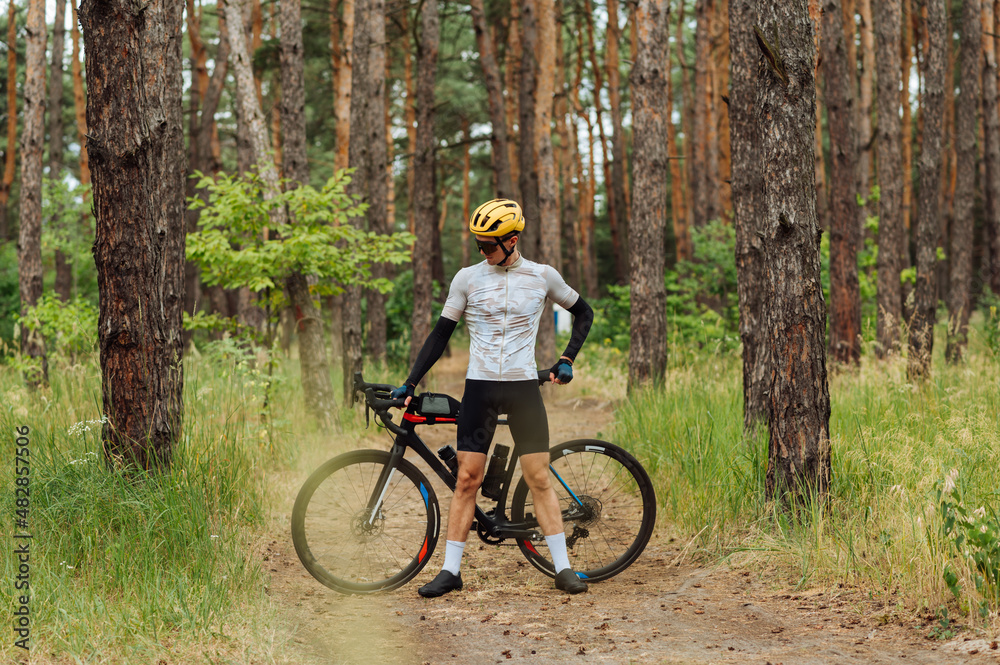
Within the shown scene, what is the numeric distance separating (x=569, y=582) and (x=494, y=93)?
1259cm

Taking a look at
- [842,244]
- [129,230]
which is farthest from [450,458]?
[842,244]

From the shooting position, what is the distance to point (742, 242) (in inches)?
302

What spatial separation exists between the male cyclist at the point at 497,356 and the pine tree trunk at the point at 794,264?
1.36 meters

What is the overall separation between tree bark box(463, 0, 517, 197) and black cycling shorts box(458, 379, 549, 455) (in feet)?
35.5

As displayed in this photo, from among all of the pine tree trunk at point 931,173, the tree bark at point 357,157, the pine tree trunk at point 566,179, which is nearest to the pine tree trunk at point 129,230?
the tree bark at point 357,157

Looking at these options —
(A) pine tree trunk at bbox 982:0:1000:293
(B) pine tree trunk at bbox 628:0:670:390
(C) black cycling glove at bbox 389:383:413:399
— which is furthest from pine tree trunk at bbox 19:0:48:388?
(A) pine tree trunk at bbox 982:0:1000:293

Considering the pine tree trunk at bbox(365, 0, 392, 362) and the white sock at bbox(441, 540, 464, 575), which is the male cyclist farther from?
the pine tree trunk at bbox(365, 0, 392, 362)

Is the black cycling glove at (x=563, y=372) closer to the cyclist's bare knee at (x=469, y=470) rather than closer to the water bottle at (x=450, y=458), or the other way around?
the cyclist's bare knee at (x=469, y=470)

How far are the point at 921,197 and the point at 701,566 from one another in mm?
8569

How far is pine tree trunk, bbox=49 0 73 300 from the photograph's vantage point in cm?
1669

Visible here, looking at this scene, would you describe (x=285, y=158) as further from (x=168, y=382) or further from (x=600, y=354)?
(x=600, y=354)

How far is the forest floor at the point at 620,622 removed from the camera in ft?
12.2

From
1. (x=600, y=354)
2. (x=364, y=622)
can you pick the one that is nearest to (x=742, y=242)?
(x=364, y=622)

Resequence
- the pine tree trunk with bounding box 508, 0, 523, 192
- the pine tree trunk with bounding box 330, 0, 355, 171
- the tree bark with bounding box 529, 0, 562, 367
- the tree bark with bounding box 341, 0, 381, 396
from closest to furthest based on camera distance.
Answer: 1. the tree bark with bounding box 341, 0, 381, 396
2. the tree bark with bounding box 529, 0, 562, 367
3. the pine tree trunk with bounding box 330, 0, 355, 171
4. the pine tree trunk with bounding box 508, 0, 523, 192
